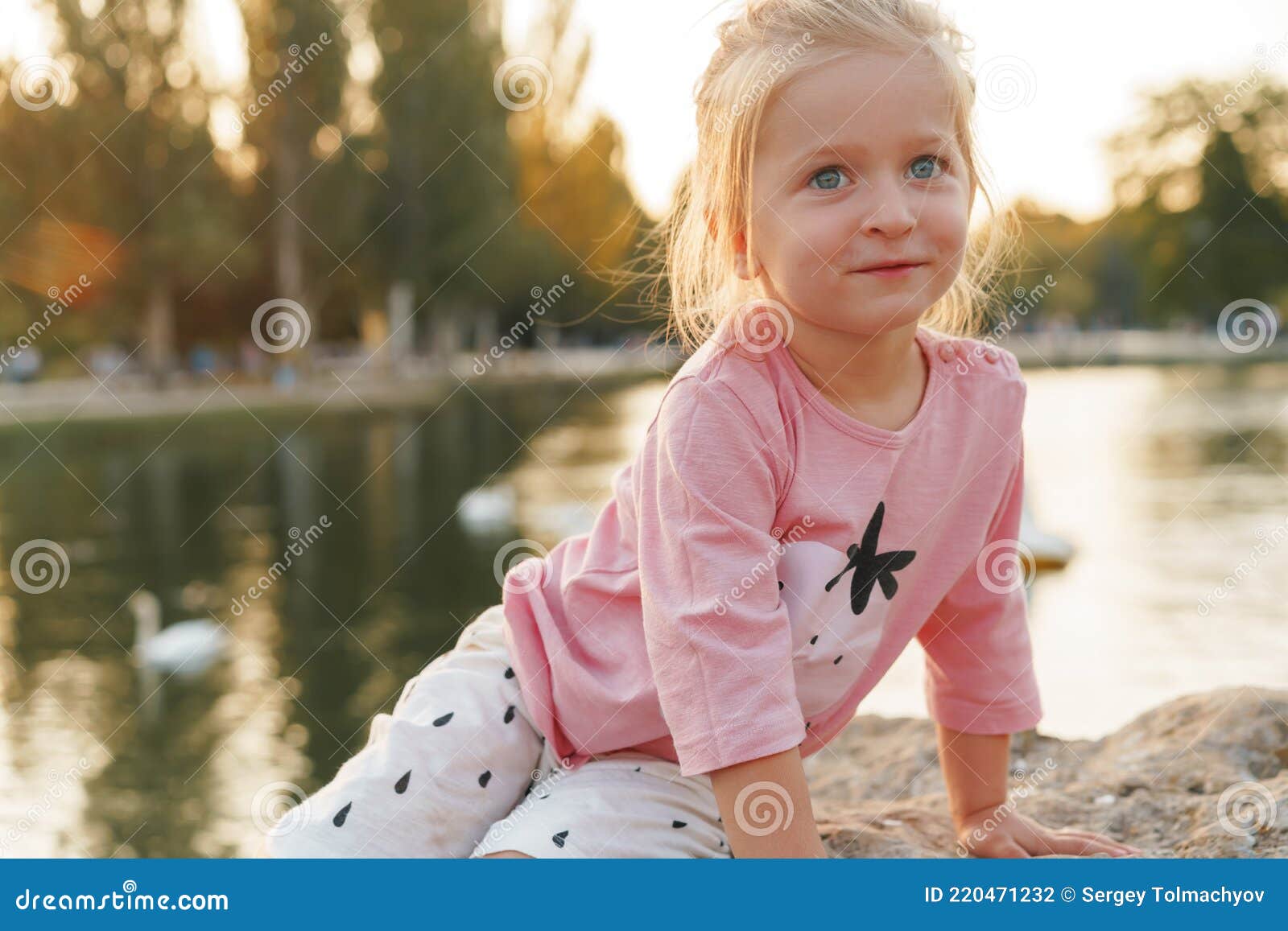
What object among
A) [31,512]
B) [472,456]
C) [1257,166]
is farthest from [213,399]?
[1257,166]

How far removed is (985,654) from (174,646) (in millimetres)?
6885

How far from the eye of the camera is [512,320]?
40500 millimetres

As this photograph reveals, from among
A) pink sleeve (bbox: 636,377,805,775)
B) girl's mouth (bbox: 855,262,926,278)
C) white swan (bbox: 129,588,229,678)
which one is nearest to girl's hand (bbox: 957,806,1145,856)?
pink sleeve (bbox: 636,377,805,775)

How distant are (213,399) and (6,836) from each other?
61.7ft

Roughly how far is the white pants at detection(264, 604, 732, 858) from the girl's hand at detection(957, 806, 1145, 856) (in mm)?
408

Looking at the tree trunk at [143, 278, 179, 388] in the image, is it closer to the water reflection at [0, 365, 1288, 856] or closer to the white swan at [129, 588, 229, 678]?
the water reflection at [0, 365, 1288, 856]

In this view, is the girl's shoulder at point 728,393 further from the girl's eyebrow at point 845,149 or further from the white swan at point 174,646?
the white swan at point 174,646

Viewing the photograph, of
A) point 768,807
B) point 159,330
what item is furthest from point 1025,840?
point 159,330

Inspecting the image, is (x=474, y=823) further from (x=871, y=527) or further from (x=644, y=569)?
(x=871, y=527)

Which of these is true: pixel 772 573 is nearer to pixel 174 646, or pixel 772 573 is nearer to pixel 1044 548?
pixel 174 646

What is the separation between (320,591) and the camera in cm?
1018

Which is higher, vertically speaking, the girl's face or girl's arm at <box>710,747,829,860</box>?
the girl's face

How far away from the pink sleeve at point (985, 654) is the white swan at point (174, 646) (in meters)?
6.74

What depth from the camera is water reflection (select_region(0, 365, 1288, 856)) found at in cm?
661
